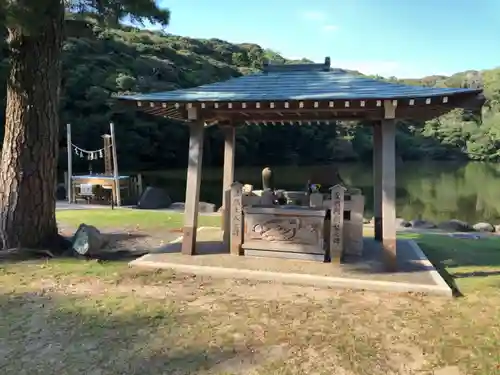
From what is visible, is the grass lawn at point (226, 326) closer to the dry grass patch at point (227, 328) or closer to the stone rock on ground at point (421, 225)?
the dry grass patch at point (227, 328)

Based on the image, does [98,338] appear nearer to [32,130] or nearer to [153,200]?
[32,130]

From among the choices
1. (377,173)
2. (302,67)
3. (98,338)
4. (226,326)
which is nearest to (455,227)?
(377,173)

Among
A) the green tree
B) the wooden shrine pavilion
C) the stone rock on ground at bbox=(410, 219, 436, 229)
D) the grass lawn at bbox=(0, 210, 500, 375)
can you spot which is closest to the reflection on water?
the stone rock on ground at bbox=(410, 219, 436, 229)

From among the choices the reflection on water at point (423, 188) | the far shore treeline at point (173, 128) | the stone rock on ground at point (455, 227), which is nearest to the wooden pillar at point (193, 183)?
the reflection on water at point (423, 188)

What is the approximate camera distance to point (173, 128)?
1190 inches

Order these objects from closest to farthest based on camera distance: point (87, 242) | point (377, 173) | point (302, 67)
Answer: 1. point (87, 242)
2. point (302, 67)
3. point (377, 173)

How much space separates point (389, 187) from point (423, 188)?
70.0ft

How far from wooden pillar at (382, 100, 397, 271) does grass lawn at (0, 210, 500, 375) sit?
0.77 metres

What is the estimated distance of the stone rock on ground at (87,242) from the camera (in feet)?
20.5

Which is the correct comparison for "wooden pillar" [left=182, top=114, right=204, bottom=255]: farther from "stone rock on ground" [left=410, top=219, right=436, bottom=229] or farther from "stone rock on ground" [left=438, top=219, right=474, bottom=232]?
"stone rock on ground" [left=438, top=219, right=474, bottom=232]

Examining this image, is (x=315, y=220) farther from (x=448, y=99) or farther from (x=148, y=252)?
(x=148, y=252)

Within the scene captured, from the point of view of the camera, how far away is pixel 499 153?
43812 millimetres

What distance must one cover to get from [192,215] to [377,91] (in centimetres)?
281

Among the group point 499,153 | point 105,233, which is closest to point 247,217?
point 105,233
